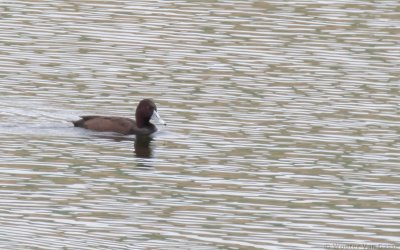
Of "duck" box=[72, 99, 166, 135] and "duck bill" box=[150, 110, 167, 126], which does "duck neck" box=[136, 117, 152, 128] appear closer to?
"duck" box=[72, 99, 166, 135]

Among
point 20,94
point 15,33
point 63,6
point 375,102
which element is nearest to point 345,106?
point 375,102

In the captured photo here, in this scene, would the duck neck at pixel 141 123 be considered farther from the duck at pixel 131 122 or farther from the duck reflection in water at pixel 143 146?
the duck reflection in water at pixel 143 146

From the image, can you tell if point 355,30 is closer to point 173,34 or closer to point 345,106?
point 173,34

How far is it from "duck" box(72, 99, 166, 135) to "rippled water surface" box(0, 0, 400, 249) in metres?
0.16

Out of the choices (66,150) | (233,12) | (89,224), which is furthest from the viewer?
(233,12)

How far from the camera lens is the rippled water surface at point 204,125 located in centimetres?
1577

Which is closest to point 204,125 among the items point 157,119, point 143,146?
point 157,119

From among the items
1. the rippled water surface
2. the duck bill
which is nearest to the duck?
the duck bill

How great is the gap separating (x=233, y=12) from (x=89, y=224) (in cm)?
1642

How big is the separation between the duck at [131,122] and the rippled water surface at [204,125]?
0.16 m

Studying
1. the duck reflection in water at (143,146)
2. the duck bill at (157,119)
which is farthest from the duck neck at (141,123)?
the duck bill at (157,119)

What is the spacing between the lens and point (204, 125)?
21.8 meters

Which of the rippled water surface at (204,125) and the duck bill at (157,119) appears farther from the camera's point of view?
the duck bill at (157,119)

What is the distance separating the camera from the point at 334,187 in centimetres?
1784
